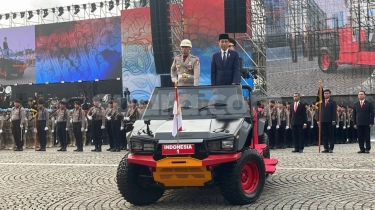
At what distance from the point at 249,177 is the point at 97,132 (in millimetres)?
11838

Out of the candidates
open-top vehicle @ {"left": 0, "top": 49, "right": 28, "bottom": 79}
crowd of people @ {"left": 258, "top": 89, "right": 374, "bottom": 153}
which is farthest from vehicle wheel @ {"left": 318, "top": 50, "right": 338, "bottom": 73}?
open-top vehicle @ {"left": 0, "top": 49, "right": 28, "bottom": 79}

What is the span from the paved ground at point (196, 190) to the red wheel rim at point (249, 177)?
8.8 inches

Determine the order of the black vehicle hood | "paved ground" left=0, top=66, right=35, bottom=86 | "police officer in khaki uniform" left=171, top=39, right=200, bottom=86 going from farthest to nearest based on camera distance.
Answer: "paved ground" left=0, top=66, right=35, bottom=86 < "police officer in khaki uniform" left=171, top=39, right=200, bottom=86 < the black vehicle hood

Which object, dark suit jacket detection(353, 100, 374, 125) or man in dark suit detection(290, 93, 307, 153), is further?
man in dark suit detection(290, 93, 307, 153)

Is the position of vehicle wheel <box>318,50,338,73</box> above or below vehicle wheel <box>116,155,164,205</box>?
above

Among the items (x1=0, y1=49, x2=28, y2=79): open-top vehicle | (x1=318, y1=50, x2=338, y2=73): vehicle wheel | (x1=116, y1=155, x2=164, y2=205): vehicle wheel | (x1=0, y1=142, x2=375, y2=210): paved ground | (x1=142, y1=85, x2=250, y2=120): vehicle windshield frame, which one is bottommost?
(x1=0, y1=142, x2=375, y2=210): paved ground

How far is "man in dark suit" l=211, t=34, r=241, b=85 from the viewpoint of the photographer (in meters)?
9.42

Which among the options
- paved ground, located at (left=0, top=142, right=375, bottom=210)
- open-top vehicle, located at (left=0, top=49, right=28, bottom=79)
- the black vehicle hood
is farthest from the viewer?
open-top vehicle, located at (left=0, top=49, right=28, bottom=79)

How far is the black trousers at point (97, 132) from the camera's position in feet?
59.5

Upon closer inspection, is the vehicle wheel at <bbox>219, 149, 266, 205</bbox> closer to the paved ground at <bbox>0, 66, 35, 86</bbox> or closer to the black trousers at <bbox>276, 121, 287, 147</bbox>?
the black trousers at <bbox>276, 121, 287, 147</bbox>

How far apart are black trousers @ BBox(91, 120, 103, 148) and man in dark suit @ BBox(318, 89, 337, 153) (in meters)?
7.30

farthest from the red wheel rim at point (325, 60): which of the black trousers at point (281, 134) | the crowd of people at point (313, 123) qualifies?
the black trousers at point (281, 134)

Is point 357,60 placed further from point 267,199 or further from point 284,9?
point 267,199

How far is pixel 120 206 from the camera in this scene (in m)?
7.15
